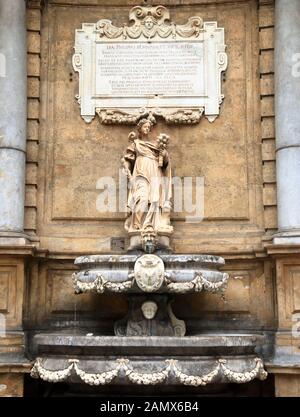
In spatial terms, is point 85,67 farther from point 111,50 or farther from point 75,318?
point 75,318

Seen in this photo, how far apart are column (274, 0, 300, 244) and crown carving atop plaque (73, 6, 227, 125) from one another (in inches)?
35.3

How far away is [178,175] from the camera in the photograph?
8.97 meters

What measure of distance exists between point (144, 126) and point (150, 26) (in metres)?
1.67

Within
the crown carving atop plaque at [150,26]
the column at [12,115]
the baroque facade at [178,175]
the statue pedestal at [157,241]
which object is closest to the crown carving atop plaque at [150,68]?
the crown carving atop plaque at [150,26]

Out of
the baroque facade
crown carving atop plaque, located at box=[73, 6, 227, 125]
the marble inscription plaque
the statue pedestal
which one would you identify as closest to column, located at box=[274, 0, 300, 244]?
the baroque facade

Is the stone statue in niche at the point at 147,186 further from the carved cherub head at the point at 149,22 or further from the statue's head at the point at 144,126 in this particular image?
the carved cherub head at the point at 149,22

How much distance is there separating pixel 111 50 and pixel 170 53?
84cm

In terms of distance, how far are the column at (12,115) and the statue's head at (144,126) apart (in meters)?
1.54

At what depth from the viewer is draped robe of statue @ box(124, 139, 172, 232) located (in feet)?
27.1

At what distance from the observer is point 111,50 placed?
30.3ft

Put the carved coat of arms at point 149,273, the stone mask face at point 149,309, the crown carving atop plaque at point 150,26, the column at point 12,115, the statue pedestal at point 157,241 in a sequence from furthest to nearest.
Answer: the crown carving atop plaque at point 150,26, the column at point 12,115, the statue pedestal at point 157,241, the stone mask face at point 149,309, the carved coat of arms at point 149,273

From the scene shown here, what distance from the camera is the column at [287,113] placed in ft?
27.0

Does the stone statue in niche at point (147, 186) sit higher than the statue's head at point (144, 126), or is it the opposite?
the statue's head at point (144, 126)

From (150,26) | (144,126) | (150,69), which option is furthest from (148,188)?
(150,26)
